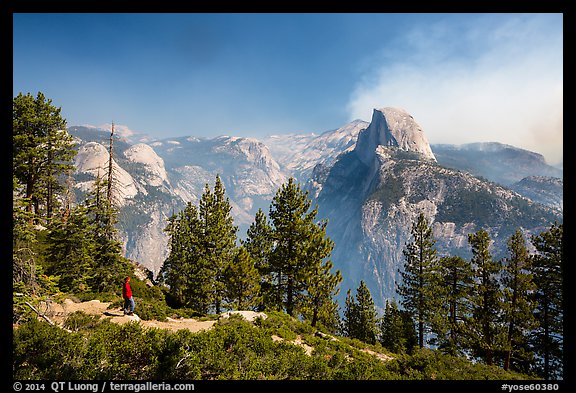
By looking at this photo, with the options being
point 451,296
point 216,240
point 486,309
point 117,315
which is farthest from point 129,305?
point 451,296

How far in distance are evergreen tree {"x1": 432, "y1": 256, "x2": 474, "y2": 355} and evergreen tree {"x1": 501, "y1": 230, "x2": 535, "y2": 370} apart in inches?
189

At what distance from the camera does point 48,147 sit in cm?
2808

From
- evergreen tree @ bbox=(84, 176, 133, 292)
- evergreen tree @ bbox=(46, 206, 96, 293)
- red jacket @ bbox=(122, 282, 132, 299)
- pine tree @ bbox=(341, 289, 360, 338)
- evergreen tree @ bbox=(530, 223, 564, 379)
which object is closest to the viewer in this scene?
red jacket @ bbox=(122, 282, 132, 299)

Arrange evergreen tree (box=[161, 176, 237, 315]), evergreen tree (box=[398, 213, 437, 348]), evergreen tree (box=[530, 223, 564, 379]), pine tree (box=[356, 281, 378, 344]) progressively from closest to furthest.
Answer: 1. evergreen tree (box=[530, 223, 564, 379])
2. evergreen tree (box=[161, 176, 237, 315])
3. evergreen tree (box=[398, 213, 437, 348])
4. pine tree (box=[356, 281, 378, 344])

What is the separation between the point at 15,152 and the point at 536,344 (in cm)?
4856

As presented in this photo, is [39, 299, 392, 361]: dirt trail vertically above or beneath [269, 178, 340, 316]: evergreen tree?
beneath

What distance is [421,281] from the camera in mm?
31672

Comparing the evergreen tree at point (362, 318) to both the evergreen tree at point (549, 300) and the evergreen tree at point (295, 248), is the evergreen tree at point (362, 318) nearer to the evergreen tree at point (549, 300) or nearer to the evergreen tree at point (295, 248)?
the evergreen tree at point (549, 300)

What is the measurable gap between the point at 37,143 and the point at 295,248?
2703 cm

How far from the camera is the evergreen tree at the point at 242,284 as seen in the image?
2495 cm

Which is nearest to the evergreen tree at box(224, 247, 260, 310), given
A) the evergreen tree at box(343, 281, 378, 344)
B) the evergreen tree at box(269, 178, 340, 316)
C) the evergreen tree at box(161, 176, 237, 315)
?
the evergreen tree at box(161, 176, 237, 315)

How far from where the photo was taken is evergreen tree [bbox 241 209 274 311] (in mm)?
24397

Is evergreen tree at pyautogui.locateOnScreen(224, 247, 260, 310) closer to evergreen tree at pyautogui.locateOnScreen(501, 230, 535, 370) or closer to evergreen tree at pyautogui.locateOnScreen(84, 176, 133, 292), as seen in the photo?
evergreen tree at pyautogui.locateOnScreen(84, 176, 133, 292)
